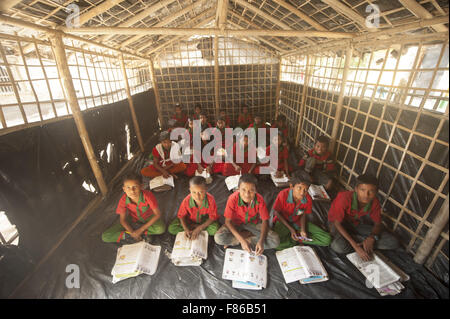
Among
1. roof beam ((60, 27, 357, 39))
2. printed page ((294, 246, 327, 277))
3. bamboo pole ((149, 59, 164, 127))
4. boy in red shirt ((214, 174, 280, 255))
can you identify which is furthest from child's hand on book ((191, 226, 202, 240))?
bamboo pole ((149, 59, 164, 127))

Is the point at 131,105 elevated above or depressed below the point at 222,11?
below

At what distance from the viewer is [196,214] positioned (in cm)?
294

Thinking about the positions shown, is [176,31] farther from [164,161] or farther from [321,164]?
[321,164]

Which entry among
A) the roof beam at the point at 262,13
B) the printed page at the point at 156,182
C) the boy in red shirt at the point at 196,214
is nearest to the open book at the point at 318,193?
the boy in red shirt at the point at 196,214

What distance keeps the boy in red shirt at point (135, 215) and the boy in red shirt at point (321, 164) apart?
9.70 feet

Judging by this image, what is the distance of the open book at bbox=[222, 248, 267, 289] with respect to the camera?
2.36m

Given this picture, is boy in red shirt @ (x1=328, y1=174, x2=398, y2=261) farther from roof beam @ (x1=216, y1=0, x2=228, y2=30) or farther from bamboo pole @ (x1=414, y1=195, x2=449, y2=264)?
roof beam @ (x1=216, y1=0, x2=228, y2=30)

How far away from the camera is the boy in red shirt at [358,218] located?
2.56 metres

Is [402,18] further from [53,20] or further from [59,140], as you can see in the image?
[59,140]

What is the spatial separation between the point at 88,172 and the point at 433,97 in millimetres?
5108

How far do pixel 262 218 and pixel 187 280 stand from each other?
3.94 feet

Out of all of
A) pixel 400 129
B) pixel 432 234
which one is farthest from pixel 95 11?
pixel 432 234

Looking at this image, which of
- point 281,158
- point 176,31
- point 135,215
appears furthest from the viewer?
point 281,158

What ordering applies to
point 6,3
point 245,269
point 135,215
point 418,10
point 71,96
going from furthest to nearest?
point 71,96 < point 135,215 < point 245,269 < point 418,10 < point 6,3
